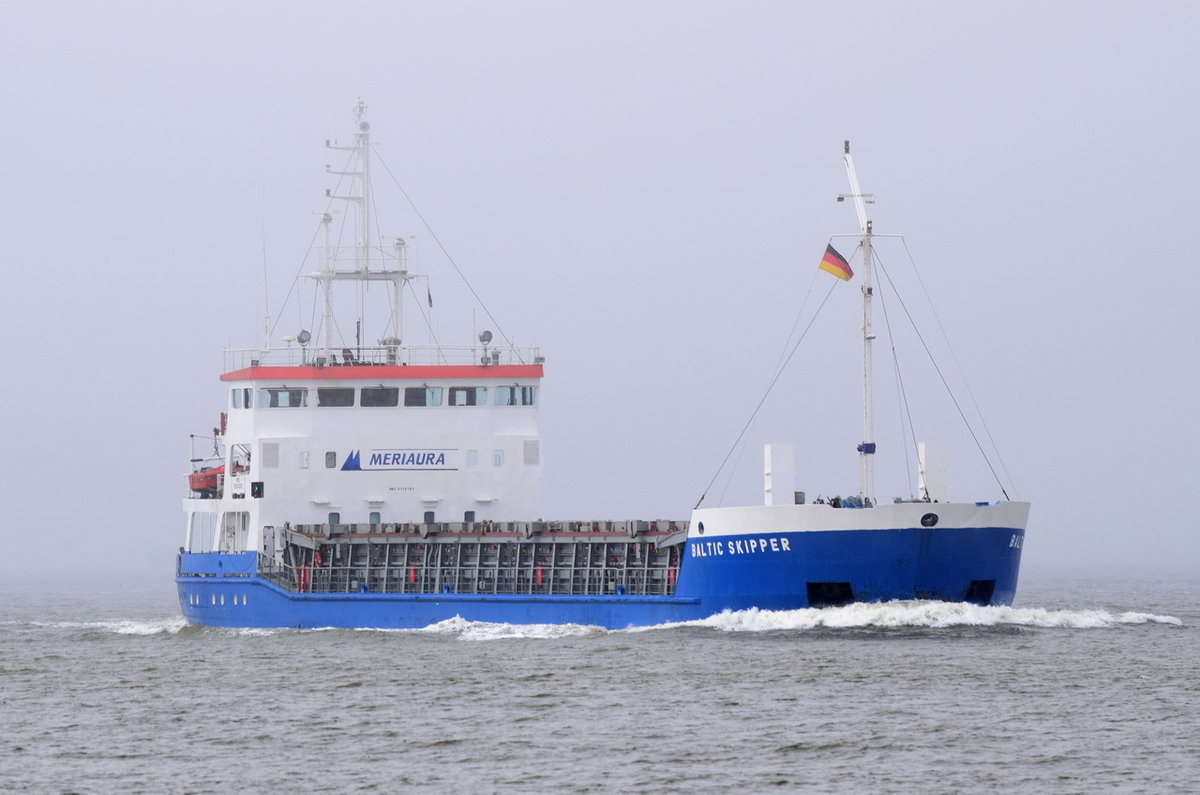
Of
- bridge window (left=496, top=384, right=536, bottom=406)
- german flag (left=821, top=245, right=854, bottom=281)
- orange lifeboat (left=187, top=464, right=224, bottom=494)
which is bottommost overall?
orange lifeboat (left=187, top=464, right=224, bottom=494)

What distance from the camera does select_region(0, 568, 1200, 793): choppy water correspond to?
2198 centimetres

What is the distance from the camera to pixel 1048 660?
30.5 meters

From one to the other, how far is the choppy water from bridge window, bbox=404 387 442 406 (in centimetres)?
626

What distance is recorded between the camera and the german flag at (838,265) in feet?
115

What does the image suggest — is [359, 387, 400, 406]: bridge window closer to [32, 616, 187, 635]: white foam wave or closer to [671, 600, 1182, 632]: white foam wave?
[32, 616, 187, 635]: white foam wave

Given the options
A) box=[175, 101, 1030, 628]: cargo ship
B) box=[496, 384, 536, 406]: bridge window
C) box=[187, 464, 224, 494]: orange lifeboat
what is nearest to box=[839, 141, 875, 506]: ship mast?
box=[175, 101, 1030, 628]: cargo ship

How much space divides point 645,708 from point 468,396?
58.5 ft

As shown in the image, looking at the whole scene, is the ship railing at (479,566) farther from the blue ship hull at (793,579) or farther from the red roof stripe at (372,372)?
the red roof stripe at (372,372)

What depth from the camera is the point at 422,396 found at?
141ft

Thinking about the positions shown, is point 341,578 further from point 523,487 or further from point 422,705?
point 422,705

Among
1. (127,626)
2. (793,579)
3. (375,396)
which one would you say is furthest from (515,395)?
(127,626)

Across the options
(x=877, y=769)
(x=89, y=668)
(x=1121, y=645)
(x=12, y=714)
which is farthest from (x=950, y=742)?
(x=89, y=668)

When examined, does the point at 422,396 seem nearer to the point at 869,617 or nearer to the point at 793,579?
the point at 793,579

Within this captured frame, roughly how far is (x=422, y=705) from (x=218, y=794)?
6594mm
